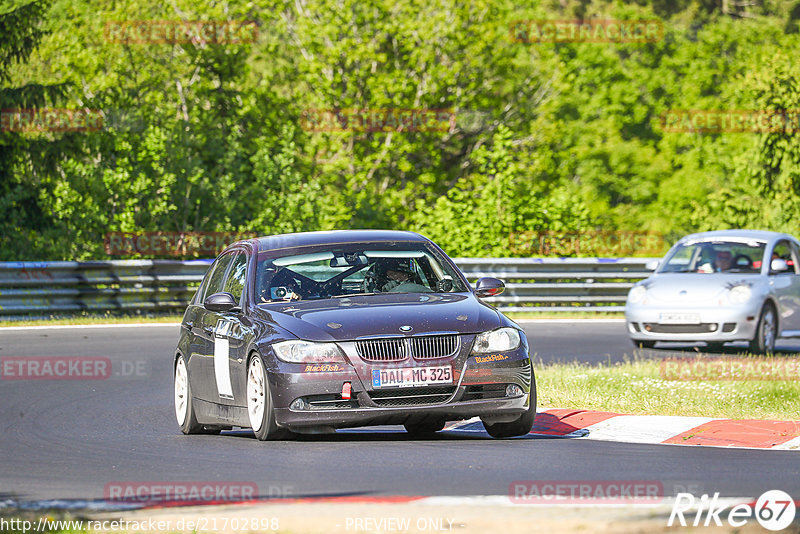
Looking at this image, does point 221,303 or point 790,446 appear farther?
point 221,303

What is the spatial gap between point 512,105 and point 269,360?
36.4 m

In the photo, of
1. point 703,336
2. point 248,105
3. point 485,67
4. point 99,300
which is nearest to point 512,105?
point 485,67

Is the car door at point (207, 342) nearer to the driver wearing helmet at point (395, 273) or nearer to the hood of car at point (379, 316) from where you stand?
the hood of car at point (379, 316)

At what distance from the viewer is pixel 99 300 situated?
925 inches

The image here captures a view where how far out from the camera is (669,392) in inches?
481

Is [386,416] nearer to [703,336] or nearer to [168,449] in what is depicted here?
[168,449]

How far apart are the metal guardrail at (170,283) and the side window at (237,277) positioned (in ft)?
40.7

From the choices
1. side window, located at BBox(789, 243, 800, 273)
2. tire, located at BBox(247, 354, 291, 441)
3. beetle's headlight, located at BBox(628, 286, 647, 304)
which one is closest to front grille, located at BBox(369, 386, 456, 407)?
tire, located at BBox(247, 354, 291, 441)

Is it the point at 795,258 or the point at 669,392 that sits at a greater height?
the point at 669,392
